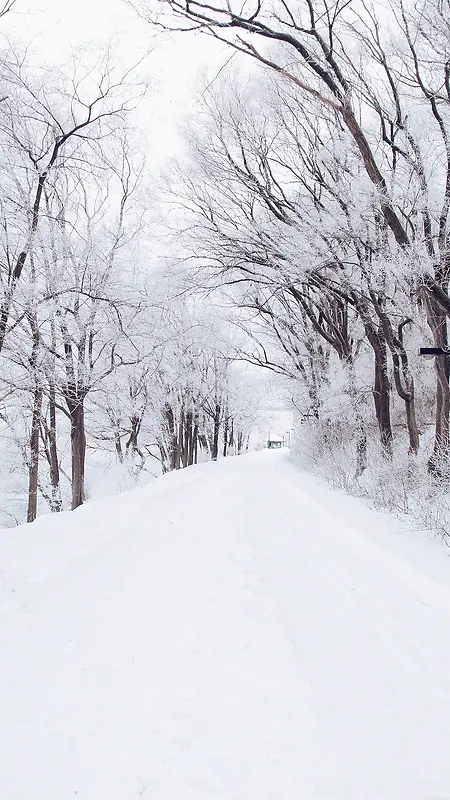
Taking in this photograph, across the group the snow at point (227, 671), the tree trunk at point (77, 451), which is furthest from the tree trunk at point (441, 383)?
the tree trunk at point (77, 451)

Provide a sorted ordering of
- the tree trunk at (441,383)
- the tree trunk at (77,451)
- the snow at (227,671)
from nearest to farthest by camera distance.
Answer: the snow at (227,671) → the tree trunk at (441,383) → the tree trunk at (77,451)

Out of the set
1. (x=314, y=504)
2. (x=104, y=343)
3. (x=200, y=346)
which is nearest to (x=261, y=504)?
(x=314, y=504)

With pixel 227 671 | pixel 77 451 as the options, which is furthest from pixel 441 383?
pixel 77 451

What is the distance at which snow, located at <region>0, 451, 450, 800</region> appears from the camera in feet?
8.32

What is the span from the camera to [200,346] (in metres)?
25.4

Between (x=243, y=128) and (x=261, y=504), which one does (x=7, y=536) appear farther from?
(x=243, y=128)

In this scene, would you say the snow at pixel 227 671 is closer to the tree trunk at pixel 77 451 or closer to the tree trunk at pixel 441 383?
the tree trunk at pixel 441 383

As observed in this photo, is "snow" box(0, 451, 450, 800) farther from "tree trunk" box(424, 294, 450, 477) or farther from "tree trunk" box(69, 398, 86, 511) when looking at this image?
"tree trunk" box(69, 398, 86, 511)

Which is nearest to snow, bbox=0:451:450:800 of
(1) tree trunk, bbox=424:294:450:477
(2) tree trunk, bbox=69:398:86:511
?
(1) tree trunk, bbox=424:294:450:477

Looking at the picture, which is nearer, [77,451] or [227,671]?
[227,671]

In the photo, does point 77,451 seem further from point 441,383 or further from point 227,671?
point 227,671

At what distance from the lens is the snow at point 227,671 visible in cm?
254

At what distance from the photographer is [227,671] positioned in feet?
11.8

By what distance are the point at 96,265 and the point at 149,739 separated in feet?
41.0
